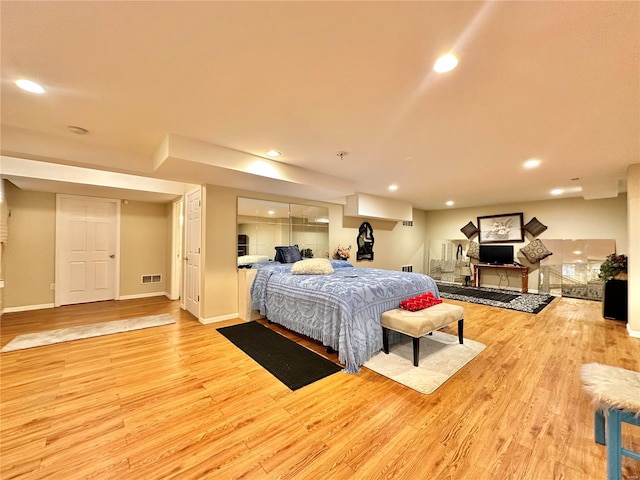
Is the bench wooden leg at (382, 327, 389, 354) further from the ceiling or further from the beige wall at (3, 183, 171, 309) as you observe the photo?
the beige wall at (3, 183, 171, 309)

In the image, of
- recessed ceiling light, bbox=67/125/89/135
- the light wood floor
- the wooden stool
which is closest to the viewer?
the wooden stool

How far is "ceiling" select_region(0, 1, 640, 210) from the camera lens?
1.28 m

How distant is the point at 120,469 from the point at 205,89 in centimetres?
250

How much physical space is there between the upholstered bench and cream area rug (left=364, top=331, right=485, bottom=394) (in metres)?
0.12

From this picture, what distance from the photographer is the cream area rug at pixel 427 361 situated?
2.33 metres

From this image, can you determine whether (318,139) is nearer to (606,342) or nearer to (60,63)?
(60,63)

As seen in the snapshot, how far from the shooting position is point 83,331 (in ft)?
11.4

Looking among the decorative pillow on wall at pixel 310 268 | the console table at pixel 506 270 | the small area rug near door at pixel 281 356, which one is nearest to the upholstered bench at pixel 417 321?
the small area rug near door at pixel 281 356

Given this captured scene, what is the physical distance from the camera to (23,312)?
171 inches

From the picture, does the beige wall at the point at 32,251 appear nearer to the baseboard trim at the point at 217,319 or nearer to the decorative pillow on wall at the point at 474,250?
the baseboard trim at the point at 217,319

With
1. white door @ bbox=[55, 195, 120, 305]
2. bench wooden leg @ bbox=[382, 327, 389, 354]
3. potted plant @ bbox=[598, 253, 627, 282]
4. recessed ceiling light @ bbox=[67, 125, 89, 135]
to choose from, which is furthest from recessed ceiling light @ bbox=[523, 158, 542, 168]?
white door @ bbox=[55, 195, 120, 305]

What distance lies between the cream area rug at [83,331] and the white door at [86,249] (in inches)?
72.5

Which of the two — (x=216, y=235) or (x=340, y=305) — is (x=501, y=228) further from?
(x=216, y=235)

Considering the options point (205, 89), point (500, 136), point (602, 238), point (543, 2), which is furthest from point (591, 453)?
point (602, 238)
